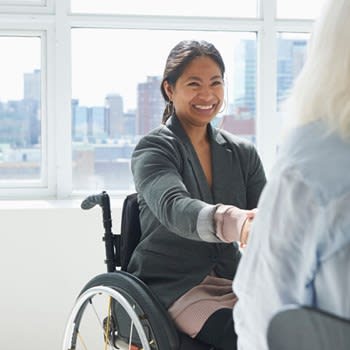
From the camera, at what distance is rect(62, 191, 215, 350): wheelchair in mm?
1660

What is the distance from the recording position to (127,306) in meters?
1.70

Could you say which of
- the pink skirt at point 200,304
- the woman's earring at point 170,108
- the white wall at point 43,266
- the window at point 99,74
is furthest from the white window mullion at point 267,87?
the pink skirt at point 200,304

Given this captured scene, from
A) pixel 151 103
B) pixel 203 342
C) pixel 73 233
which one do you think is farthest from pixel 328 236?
pixel 151 103

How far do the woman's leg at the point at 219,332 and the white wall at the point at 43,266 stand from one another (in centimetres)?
133

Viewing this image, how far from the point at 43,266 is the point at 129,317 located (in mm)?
1196

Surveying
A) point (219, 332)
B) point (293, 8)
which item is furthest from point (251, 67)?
point (219, 332)

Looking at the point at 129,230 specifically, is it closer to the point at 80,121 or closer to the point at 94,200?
the point at 94,200

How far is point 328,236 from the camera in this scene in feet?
2.83

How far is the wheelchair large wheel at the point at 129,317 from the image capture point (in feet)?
5.42

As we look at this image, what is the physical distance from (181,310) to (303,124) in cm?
90

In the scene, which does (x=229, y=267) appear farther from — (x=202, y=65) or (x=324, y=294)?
(x=324, y=294)

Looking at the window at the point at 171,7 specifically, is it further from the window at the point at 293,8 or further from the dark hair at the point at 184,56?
the dark hair at the point at 184,56

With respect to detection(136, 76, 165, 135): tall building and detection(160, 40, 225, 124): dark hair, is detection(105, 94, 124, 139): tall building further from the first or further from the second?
detection(160, 40, 225, 124): dark hair

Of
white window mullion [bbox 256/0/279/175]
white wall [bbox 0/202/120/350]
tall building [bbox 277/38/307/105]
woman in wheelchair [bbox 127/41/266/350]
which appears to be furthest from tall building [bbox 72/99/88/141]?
woman in wheelchair [bbox 127/41/266/350]
